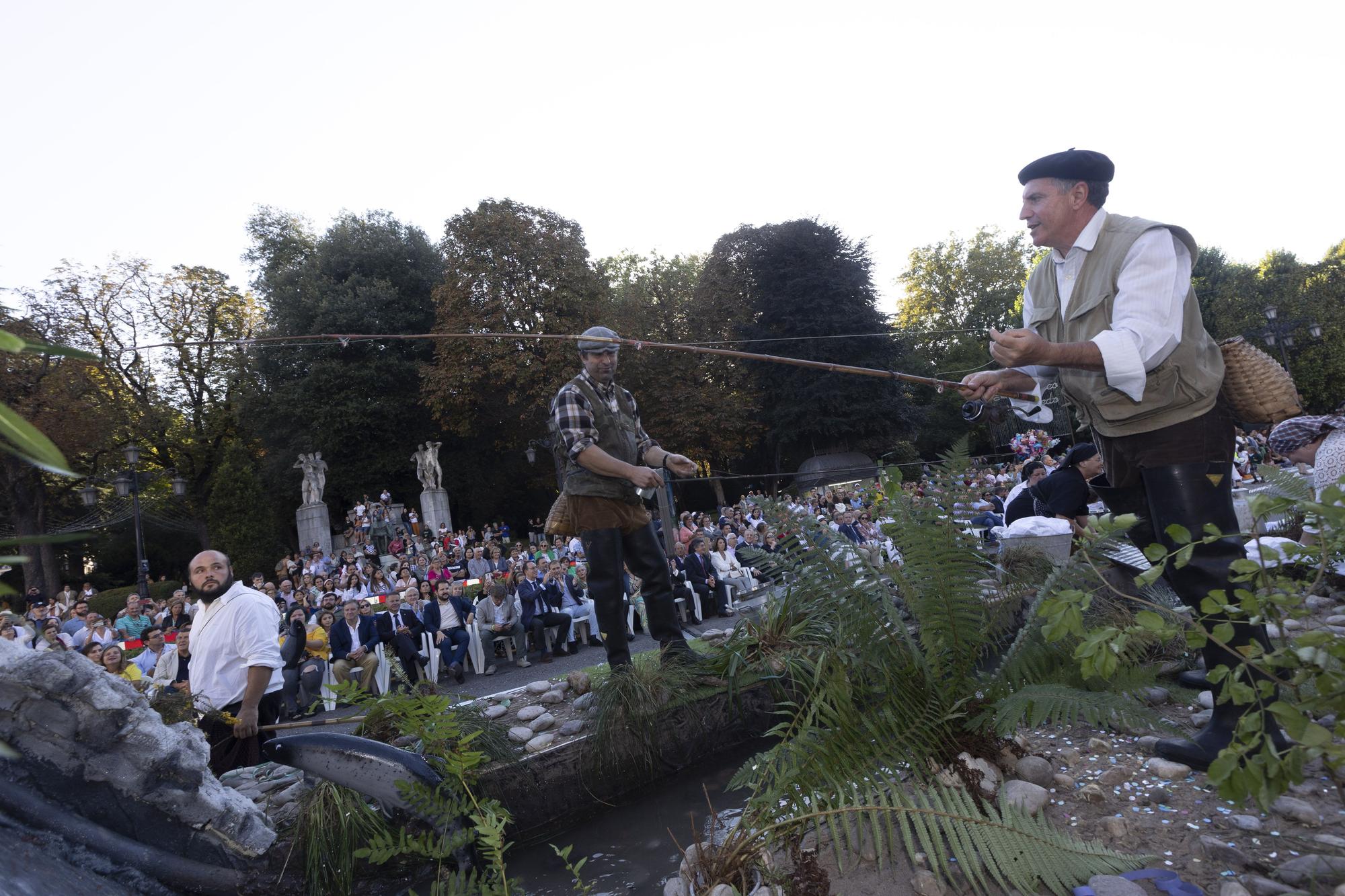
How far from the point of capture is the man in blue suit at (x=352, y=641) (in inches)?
409

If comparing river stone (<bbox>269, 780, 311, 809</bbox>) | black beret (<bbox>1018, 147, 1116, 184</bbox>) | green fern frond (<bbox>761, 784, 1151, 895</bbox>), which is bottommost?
river stone (<bbox>269, 780, 311, 809</bbox>)

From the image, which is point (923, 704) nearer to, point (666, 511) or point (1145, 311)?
point (1145, 311)

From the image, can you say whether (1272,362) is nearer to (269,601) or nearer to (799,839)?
(799,839)

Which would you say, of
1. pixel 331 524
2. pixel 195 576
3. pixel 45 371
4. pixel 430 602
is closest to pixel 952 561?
pixel 195 576

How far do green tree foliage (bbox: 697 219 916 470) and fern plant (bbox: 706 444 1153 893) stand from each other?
34.2 meters

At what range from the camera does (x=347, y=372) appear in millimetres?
34594

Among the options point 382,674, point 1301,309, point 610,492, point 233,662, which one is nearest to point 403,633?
point 382,674

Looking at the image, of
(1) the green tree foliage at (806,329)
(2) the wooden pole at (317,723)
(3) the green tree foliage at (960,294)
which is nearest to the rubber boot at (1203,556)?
(2) the wooden pole at (317,723)

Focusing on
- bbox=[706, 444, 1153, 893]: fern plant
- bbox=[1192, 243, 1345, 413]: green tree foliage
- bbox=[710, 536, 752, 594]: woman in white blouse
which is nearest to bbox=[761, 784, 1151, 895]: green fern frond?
bbox=[706, 444, 1153, 893]: fern plant

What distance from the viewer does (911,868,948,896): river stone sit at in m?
2.31

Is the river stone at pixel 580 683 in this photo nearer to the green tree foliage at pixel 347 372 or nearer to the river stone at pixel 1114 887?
the river stone at pixel 1114 887

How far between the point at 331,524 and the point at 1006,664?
37086mm

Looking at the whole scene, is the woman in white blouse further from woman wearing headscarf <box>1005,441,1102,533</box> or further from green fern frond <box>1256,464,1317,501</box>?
green fern frond <box>1256,464,1317,501</box>

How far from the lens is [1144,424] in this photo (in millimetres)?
2926
